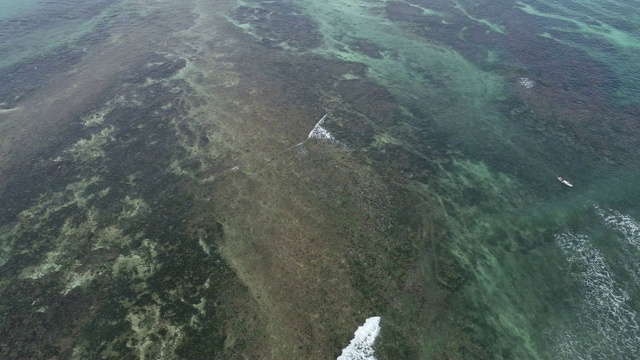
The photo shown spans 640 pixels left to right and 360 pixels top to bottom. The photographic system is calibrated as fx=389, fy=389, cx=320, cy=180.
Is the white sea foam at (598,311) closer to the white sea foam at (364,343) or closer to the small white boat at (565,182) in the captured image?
the small white boat at (565,182)

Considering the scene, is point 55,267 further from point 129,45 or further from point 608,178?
point 608,178

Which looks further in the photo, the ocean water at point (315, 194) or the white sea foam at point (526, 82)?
the white sea foam at point (526, 82)

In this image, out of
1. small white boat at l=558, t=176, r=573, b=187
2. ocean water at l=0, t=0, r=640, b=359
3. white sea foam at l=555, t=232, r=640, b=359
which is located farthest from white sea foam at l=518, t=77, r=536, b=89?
white sea foam at l=555, t=232, r=640, b=359

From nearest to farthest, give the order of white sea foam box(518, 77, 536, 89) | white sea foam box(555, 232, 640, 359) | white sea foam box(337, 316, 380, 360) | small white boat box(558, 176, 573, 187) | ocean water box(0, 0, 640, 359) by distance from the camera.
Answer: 1. white sea foam box(337, 316, 380, 360)
2. white sea foam box(555, 232, 640, 359)
3. ocean water box(0, 0, 640, 359)
4. small white boat box(558, 176, 573, 187)
5. white sea foam box(518, 77, 536, 89)

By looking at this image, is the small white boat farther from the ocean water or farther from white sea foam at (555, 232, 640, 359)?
white sea foam at (555, 232, 640, 359)

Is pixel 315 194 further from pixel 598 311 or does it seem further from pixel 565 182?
pixel 565 182

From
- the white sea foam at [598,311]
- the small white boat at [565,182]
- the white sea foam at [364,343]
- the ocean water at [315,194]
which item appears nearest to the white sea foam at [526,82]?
the ocean water at [315,194]
